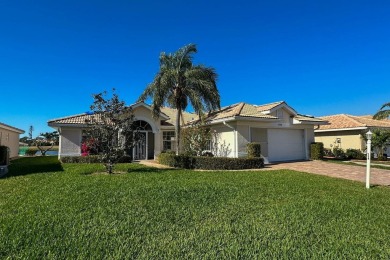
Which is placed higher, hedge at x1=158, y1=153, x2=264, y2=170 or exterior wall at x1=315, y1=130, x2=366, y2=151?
exterior wall at x1=315, y1=130, x2=366, y2=151

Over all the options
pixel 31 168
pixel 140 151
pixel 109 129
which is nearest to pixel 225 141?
pixel 140 151

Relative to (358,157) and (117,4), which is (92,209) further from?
(358,157)

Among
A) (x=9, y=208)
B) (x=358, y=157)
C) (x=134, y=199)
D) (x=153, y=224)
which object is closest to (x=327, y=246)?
(x=153, y=224)

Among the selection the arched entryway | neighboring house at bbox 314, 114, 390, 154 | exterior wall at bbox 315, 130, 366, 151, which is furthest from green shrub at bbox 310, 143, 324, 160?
the arched entryway

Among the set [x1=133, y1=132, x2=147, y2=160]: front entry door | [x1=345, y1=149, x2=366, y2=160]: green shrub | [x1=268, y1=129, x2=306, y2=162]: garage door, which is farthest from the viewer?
[x1=345, y1=149, x2=366, y2=160]: green shrub

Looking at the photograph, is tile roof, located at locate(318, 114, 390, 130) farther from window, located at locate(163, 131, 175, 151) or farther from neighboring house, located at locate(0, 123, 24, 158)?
neighboring house, located at locate(0, 123, 24, 158)

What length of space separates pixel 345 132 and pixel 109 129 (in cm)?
2771

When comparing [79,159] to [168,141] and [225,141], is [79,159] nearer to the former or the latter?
[168,141]

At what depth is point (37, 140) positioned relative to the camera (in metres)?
38.1

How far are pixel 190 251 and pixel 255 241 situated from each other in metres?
1.32

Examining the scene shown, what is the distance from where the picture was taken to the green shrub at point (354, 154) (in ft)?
85.1

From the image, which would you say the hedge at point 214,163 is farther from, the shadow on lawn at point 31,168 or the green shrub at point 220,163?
the shadow on lawn at point 31,168

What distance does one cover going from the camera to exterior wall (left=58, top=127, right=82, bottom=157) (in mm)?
21641

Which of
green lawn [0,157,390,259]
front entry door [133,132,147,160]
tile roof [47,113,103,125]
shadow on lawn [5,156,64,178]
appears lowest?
green lawn [0,157,390,259]
